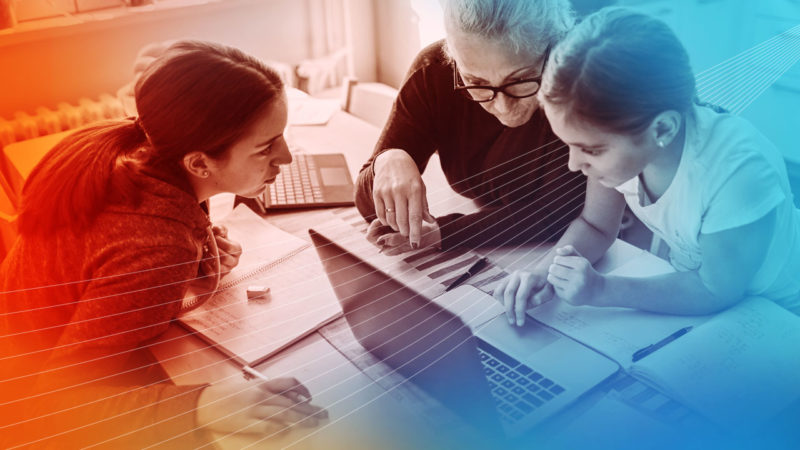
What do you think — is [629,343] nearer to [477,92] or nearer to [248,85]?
[477,92]

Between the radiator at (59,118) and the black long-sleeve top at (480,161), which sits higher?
the radiator at (59,118)

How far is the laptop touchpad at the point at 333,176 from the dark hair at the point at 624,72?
0.59 metres

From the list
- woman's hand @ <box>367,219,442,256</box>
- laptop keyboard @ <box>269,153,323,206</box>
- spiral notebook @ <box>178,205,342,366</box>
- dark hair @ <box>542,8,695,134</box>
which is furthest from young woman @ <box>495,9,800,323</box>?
laptop keyboard @ <box>269,153,323,206</box>

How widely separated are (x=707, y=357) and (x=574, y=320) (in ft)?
0.42

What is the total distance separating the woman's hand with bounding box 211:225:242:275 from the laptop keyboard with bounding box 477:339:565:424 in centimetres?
37

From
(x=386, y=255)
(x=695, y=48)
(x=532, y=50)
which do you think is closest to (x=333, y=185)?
(x=386, y=255)

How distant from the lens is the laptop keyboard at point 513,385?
60cm

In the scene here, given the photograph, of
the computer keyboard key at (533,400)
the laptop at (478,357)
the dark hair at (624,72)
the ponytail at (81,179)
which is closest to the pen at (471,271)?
the laptop at (478,357)

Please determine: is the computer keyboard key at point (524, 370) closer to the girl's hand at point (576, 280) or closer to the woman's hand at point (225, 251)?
the girl's hand at point (576, 280)

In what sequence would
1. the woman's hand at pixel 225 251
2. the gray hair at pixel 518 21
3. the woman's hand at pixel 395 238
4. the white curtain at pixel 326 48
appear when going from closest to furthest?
the gray hair at pixel 518 21, the woman's hand at pixel 395 238, the woman's hand at pixel 225 251, the white curtain at pixel 326 48

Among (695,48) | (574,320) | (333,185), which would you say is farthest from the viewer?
(333,185)

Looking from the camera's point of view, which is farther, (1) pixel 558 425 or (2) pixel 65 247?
(2) pixel 65 247

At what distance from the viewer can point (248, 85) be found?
650 mm

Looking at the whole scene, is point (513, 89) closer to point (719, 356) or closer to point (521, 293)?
point (521, 293)
